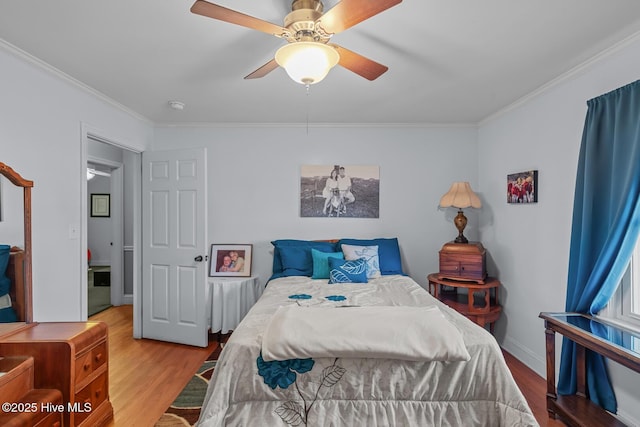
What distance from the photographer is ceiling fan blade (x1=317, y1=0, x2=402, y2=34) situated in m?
1.38

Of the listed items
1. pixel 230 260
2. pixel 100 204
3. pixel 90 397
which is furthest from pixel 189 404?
pixel 100 204

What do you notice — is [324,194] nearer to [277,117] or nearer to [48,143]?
[277,117]

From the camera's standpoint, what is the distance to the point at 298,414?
1.81 metres

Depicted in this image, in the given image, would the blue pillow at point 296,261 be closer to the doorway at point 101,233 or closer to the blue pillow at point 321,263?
the blue pillow at point 321,263

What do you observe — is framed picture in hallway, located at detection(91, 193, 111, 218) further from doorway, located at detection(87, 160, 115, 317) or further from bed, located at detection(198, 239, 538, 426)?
bed, located at detection(198, 239, 538, 426)

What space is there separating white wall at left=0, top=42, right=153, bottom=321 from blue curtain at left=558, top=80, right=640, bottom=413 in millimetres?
3573

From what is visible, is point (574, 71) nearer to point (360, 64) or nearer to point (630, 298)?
point (630, 298)

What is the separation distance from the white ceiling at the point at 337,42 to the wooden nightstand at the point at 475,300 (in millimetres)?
1713

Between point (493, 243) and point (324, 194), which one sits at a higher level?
point (324, 194)

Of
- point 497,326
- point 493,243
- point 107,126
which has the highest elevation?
point 107,126

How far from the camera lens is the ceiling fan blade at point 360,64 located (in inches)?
71.4

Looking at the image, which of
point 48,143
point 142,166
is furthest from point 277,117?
point 48,143

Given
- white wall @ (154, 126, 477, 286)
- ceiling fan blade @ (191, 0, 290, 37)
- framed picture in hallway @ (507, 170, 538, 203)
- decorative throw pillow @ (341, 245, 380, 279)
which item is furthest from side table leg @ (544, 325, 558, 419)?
ceiling fan blade @ (191, 0, 290, 37)

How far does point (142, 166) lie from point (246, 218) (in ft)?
4.05
